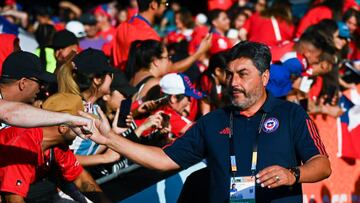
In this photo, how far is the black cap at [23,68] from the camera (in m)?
6.82

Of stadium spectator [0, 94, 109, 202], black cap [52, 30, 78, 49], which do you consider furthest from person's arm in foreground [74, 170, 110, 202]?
black cap [52, 30, 78, 49]

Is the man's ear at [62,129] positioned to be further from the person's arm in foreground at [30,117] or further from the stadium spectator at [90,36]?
the stadium spectator at [90,36]

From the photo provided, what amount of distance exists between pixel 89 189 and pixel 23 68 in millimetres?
1105

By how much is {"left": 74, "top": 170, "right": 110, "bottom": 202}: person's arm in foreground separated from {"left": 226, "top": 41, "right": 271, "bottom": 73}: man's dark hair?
66.0 inches

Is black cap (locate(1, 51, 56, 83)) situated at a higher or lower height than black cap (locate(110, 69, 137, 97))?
higher

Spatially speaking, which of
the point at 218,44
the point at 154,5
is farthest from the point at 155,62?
the point at 218,44

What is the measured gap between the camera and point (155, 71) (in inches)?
381

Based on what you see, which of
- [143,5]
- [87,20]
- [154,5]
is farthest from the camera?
[87,20]

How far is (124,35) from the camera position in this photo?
1037 centimetres

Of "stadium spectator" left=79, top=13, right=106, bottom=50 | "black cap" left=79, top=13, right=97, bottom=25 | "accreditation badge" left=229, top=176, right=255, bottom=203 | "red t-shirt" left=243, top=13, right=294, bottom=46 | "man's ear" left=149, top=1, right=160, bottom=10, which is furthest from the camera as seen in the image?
"black cap" left=79, top=13, right=97, bottom=25

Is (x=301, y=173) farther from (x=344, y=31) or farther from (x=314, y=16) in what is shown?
(x=314, y=16)

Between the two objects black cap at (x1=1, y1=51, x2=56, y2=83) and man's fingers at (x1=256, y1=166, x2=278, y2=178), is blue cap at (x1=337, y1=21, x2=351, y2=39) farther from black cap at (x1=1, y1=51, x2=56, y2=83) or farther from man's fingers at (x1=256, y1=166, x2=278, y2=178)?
man's fingers at (x1=256, y1=166, x2=278, y2=178)

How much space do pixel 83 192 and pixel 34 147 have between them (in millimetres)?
973

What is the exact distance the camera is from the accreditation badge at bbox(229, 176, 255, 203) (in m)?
6.05
